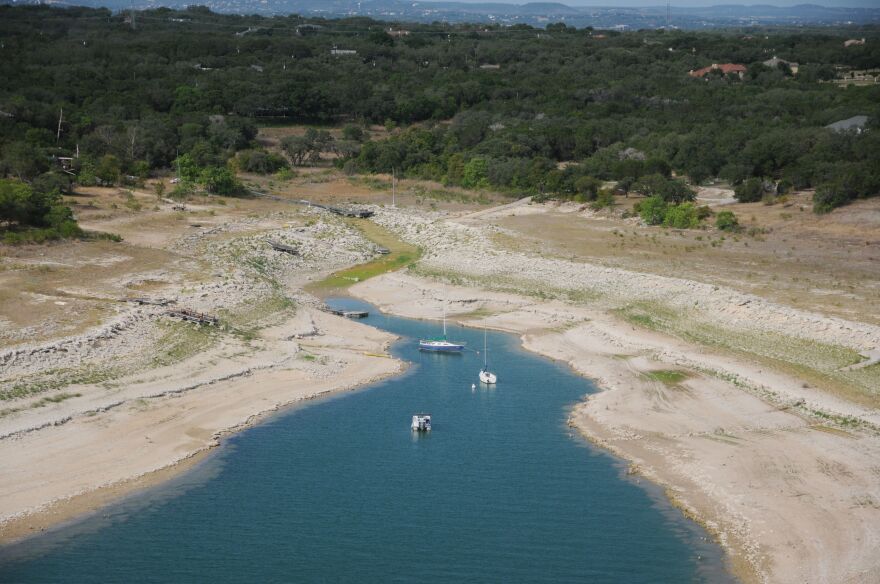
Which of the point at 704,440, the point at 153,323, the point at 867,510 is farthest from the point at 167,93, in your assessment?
the point at 867,510

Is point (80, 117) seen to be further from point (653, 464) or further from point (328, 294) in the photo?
point (653, 464)

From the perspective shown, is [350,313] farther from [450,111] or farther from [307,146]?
[450,111]

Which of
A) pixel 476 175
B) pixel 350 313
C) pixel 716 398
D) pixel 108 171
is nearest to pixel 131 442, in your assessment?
pixel 350 313

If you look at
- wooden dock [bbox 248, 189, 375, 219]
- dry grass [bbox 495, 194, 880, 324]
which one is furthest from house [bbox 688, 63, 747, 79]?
wooden dock [bbox 248, 189, 375, 219]

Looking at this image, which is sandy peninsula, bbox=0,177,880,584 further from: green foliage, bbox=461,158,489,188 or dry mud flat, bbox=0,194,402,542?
green foliage, bbox=461,158,489,188

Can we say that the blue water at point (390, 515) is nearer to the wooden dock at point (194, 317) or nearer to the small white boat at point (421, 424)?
the small white boat at point (421, 424)
